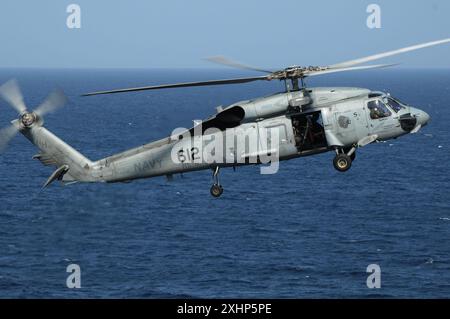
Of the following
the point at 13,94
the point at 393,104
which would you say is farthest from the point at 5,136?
the point at 393,104

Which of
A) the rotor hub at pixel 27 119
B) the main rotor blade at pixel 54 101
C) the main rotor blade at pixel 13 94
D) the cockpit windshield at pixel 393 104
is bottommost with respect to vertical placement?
the cockpit windshield at pixel 393 104

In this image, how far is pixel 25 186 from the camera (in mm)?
168750

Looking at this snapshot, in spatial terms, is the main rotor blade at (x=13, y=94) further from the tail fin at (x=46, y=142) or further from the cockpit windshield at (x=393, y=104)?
the cockpit windshield at (x=393, y=104)

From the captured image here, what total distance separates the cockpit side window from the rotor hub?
66.3 feet

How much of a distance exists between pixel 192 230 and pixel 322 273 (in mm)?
26527

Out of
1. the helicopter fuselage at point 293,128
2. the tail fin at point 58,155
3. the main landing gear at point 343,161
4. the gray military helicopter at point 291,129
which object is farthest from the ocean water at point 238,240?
the main landing gear at point 343,161

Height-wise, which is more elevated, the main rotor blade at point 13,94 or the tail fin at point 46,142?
the main rotor blade at point 13,94

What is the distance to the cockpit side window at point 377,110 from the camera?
45.1m

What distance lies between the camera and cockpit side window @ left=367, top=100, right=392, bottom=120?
4512 cm

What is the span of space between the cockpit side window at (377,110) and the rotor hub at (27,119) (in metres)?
20.2

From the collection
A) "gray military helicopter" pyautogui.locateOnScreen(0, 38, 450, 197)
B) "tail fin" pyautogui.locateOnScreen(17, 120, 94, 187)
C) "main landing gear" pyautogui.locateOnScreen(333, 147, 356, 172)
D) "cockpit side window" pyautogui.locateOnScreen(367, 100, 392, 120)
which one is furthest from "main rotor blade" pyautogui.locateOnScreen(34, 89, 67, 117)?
"cockpit side window" pyautogui.locateOnScreen(367, 100, 392, 120)

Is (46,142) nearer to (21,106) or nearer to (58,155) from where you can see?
(58,155)
